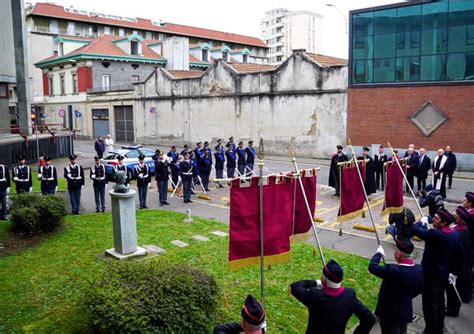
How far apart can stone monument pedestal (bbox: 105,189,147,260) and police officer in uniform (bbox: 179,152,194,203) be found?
22.1ft

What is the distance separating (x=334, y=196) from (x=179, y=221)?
271 inches

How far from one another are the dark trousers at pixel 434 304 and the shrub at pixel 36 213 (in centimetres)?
900

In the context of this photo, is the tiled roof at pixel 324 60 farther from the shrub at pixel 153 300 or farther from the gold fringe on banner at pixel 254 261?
the shrub at pixel 153 300

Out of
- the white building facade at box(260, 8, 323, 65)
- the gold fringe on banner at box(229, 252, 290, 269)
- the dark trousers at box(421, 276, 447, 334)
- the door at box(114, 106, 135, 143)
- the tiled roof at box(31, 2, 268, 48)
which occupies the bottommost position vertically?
the dark trousers at box(421, 276, 447, 334)

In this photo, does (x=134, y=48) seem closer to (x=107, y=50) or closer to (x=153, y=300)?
(x=107, y=50)

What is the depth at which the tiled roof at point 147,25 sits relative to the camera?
59.6 m

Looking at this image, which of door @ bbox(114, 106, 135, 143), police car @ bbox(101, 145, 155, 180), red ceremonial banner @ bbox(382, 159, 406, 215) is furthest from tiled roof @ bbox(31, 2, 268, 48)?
red ceremonial banner @ bbox(382, 159, 406, 215)

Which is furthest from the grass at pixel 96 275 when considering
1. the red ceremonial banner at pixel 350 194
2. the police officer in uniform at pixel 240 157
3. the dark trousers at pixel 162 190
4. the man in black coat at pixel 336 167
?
the police officer in uniform at pixel 240 157

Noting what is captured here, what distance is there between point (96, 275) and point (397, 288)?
542cm

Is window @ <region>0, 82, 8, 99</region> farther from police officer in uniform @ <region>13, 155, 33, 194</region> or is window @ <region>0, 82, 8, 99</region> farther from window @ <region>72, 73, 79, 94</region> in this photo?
window @ <region>72, 73, 79, 94</region>

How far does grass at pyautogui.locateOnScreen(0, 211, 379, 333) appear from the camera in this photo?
6.75 meters

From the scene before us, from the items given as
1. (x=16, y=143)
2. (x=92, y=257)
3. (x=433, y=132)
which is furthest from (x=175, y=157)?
(x=433, y=132)

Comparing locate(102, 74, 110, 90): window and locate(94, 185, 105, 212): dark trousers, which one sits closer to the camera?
locate(94, 185, 105, 212): dark trousers

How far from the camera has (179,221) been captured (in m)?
13.1
